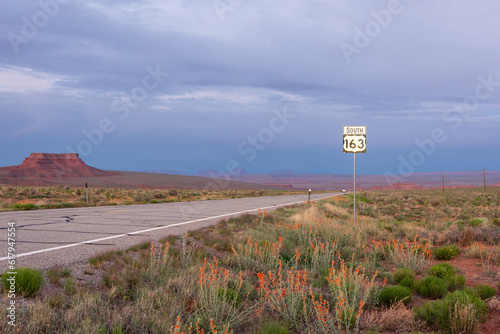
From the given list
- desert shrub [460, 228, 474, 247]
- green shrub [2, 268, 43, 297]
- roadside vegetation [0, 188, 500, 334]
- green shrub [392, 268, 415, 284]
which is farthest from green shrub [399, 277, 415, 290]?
green shrub [2, 268, 43, 297]

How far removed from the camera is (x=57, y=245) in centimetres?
833

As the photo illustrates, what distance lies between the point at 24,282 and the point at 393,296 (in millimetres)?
5352

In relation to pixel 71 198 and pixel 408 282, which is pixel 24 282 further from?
pixel 71 198

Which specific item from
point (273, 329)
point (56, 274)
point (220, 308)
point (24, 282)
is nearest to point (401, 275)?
point (273, 329)

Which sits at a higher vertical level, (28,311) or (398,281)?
(28,311)

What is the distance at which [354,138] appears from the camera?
12.9 meters

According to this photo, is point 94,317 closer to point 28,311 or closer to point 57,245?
point 28,311

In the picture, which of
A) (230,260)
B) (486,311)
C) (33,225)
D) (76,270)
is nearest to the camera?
(486,311)

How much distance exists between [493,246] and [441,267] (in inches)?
158

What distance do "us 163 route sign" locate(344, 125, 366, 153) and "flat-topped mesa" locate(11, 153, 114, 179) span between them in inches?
5984

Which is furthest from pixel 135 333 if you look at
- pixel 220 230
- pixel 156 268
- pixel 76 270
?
pixel 220 230

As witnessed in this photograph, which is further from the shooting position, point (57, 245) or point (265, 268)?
point (57, 245)

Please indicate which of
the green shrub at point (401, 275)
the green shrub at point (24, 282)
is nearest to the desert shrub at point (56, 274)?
the green shrub at point (24, 282)

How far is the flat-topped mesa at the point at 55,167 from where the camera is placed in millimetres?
147625
